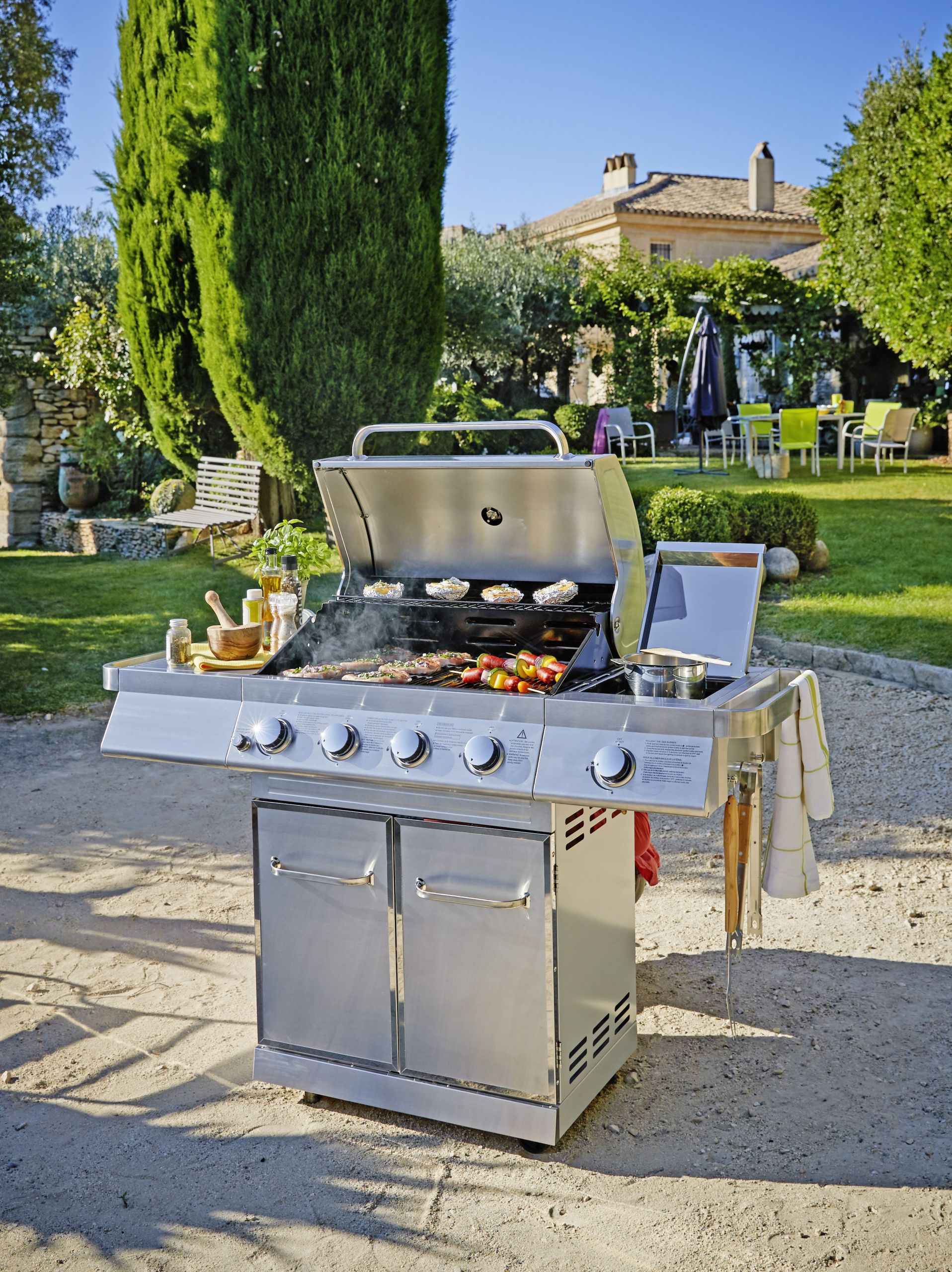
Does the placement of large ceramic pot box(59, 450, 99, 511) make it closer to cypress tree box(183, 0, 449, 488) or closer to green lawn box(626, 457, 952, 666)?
cypress tree box(183, 0, 449, 488)

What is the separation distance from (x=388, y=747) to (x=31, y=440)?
12253mm

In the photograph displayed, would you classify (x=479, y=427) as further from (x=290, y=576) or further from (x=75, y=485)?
(x=75, y=485)

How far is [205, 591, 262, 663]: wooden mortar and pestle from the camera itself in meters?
2.84

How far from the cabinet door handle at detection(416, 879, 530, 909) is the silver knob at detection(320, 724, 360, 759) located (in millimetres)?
346

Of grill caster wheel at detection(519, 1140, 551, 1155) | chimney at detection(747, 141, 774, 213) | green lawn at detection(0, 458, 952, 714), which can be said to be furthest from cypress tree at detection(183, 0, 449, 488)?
chimney at detection(747, 141, 774, 213)

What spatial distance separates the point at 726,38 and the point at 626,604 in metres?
18.0

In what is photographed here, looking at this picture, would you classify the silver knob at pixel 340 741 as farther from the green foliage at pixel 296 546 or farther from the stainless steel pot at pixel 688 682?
the green foliage at pixel 296 546

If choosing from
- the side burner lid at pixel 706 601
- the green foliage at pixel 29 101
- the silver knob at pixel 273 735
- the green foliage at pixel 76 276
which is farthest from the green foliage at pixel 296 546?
the green foliage at pixel 76 276

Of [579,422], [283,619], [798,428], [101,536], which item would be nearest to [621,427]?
[579,422]

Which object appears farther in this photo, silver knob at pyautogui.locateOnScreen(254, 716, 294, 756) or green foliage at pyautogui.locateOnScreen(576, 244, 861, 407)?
green foliage at pyautogui.locateOnScreen(576, 244, 861, 407)

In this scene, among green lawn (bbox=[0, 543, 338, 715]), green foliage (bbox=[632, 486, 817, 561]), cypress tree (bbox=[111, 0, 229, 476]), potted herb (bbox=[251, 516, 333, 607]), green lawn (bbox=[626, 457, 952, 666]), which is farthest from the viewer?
cypress tree (bbox=[111, 0, 229, 476])

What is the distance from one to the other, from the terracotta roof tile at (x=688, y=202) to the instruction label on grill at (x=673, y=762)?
28756 millimetres

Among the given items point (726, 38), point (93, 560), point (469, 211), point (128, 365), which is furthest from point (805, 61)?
point (93, 560)

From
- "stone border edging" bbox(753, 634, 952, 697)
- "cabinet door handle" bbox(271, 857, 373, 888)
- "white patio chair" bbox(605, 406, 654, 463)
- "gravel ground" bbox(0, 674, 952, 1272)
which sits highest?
"white patio chair" bbox(605, 406, 654, 463)
